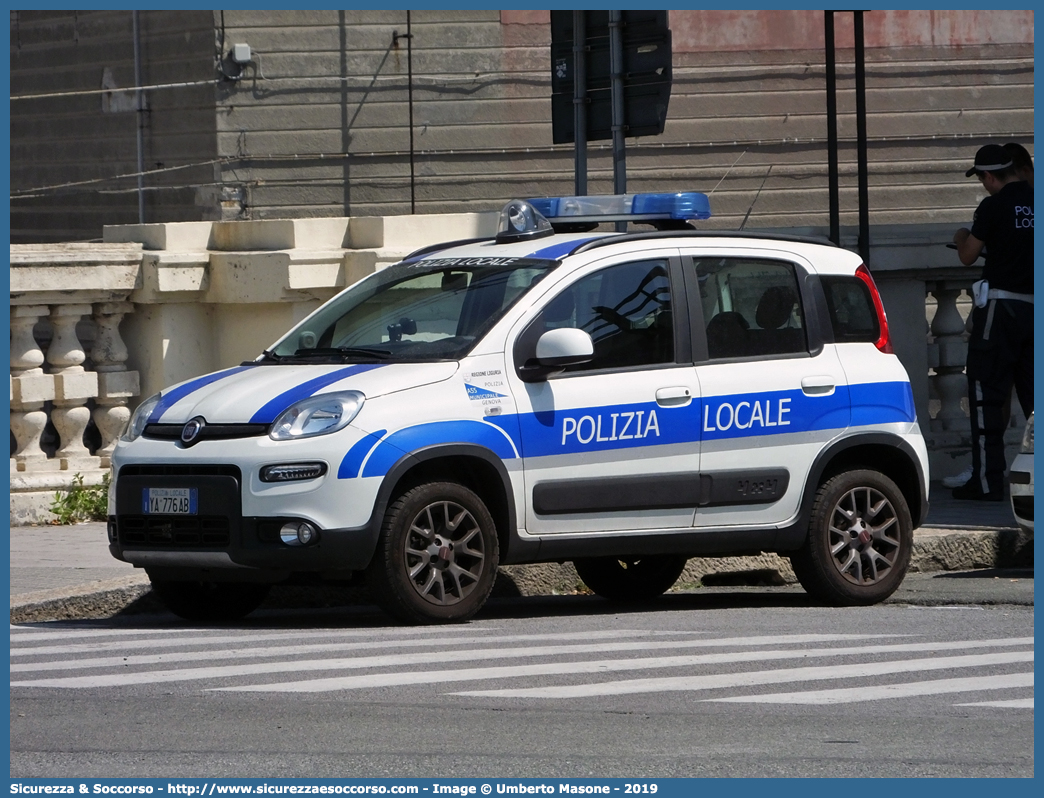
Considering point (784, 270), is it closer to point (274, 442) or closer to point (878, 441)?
point (878, 441)

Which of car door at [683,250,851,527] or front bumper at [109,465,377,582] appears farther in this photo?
car door at [683,250,851,527]

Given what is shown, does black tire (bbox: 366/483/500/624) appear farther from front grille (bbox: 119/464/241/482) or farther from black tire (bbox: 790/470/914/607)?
black tire (bbox: 790/470/914/607)

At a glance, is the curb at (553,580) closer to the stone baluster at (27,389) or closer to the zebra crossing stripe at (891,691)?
the stone baluster at (27,389)

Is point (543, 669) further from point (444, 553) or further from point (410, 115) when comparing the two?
point (410, 115)

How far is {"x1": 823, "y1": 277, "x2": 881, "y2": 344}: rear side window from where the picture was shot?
9.21 meters

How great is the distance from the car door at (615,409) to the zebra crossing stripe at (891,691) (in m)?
2.08

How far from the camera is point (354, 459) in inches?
306

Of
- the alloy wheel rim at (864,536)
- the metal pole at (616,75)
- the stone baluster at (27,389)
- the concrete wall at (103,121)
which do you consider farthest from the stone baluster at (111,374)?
the concrete wall at (103,121)

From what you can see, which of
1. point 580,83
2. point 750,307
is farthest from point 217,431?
A: point 580,83

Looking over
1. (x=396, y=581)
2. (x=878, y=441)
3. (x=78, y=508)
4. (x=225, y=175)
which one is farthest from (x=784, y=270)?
(x=225, y=175)

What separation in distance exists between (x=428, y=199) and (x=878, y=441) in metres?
22.6

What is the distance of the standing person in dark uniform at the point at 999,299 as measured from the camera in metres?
12.2

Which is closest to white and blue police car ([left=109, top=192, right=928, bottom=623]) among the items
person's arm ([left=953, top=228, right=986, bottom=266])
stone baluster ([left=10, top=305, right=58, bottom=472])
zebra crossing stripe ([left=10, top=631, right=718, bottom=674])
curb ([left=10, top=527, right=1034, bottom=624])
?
zebra crossing stripe ([left=10, top=631, right=718, bottom=674])

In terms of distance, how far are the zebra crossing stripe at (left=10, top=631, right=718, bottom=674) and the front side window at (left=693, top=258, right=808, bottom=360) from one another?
1590mm
